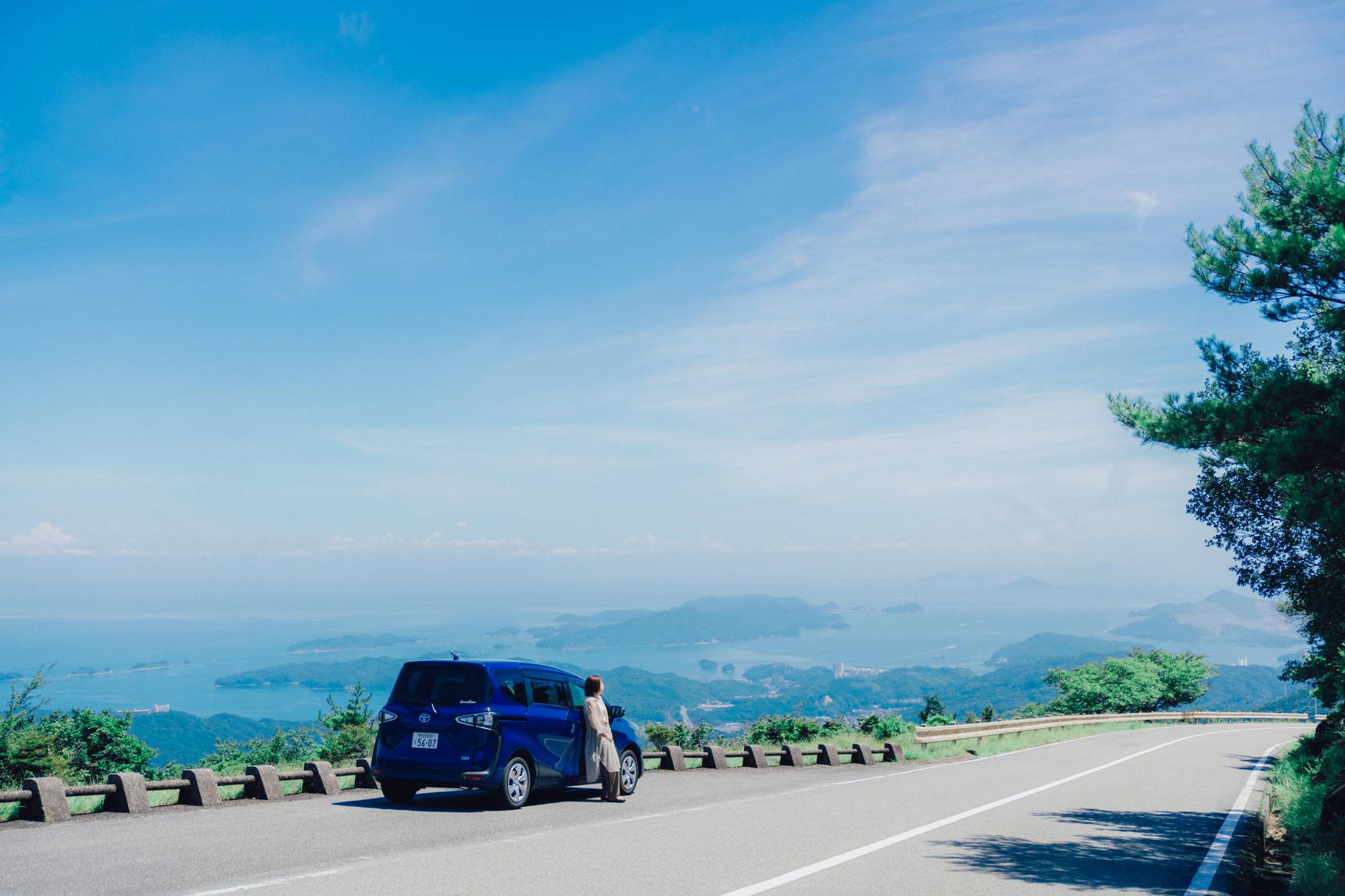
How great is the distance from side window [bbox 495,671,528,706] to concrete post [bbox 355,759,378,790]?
3.16 m

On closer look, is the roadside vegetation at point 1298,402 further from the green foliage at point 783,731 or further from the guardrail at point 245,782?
the green foliage at point 783,731

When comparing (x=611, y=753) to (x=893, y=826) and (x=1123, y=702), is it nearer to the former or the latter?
(x=893, y=826)

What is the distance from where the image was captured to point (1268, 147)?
13.7 meters

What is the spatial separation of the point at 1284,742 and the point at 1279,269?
32.0 meters

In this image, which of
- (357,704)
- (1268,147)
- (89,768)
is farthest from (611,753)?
(357,704)

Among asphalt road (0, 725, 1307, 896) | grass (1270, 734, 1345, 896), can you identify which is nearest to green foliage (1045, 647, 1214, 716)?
grass (1270, 734, 1345, 896)

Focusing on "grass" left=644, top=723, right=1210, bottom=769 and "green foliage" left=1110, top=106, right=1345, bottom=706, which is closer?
"green foliage" left=1110, top=106, right=1345, bottom=706

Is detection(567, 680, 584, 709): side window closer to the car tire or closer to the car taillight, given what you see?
the car tire

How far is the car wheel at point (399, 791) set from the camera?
1152 centimetres

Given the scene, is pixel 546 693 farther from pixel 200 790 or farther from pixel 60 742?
pixel 60 742

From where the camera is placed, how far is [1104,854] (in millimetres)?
9328

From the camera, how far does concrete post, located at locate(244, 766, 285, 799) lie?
1188 centimetres

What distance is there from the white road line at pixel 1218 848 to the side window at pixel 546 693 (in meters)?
7.43

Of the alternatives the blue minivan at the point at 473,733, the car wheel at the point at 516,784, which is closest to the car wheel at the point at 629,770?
the blue minivan at the point at 473,733
